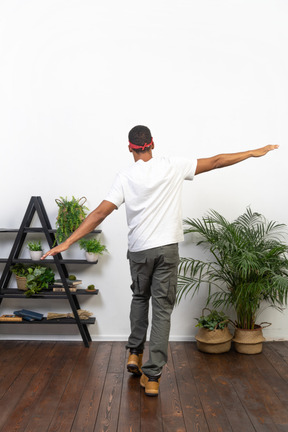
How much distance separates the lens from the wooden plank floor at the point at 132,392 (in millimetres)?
2627

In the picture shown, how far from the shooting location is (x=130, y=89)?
13.3ft

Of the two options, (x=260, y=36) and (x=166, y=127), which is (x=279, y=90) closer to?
(x=260, y=36)

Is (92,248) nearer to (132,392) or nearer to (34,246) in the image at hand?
(34,246)

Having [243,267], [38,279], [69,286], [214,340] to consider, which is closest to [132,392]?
[214,340]

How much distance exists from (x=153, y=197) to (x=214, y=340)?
4.52ft

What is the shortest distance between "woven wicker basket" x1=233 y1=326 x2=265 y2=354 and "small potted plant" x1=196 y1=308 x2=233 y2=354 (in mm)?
67

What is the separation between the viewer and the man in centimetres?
296

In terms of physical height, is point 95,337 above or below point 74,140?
below

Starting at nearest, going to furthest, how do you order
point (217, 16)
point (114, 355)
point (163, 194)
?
point (163, 194), point (114, 355), point (217, 16)

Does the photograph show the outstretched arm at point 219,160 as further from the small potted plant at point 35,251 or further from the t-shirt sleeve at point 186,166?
the small potted plant at point 35,251

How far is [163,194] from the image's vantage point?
2963mm

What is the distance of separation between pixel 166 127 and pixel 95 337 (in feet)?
5.79

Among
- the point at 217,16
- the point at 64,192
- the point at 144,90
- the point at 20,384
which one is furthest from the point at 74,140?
the point at 20,384

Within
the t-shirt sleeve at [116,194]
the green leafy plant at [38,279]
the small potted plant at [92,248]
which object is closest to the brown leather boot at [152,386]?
the t-shirt sleeve at [116,194]
